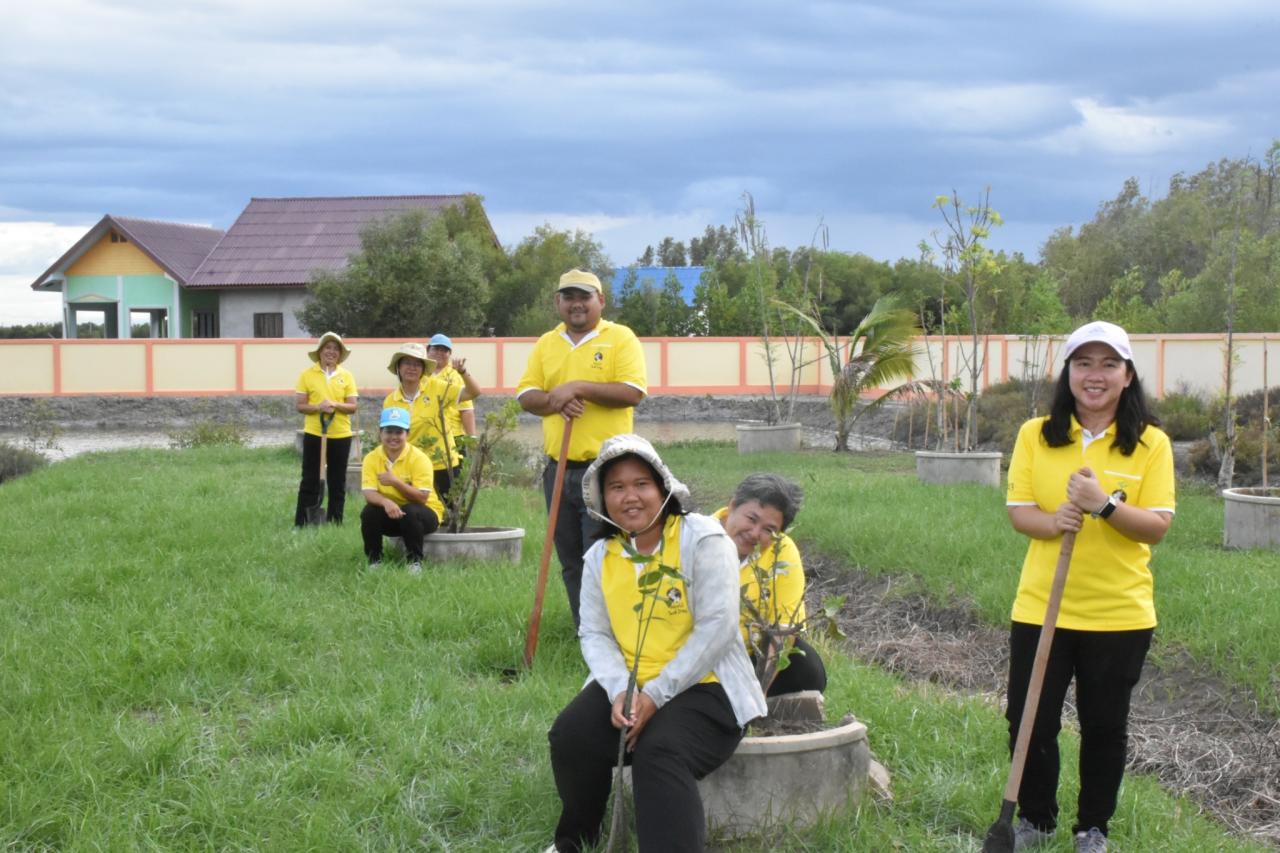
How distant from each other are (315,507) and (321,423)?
68cm

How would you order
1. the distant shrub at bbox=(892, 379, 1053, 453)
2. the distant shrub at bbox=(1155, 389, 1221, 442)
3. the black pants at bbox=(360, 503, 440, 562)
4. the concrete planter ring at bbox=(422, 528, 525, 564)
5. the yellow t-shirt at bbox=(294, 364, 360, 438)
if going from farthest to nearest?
the distant shrub at bbox=(892, 379, 1053, 453) < the distant shrub at bbox=(1155, 389, 1221, 442) < the yellow t-shirt at bbox=(294, 364, 360, 438) < the concrete planter ring at bbox=(422, 528, 525, 564) < the black pants at bbox=(360, 503, 440, 562)

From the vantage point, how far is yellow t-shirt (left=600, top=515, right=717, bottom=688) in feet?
14.0

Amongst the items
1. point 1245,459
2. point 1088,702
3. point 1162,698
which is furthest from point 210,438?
point 1088,702

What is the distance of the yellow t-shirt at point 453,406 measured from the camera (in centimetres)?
1043

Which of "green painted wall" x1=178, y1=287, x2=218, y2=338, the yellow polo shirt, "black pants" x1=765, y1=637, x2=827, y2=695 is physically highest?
"green painted wall" x1=178, y1=287, x2=218, y2=338

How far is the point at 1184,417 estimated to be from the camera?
72.9ft

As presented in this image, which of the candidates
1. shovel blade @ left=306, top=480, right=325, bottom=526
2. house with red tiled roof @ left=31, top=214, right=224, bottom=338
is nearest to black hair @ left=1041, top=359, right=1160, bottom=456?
shovel blade @ left=306, top=480, right=325, bottom=526

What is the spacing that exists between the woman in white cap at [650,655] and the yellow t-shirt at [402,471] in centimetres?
474

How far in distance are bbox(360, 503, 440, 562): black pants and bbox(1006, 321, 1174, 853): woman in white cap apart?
17.0 ft

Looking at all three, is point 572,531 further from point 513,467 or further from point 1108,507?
point 513,467

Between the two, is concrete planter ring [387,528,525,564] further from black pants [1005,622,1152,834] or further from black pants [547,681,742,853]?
black pants [1005,622,1152,834]

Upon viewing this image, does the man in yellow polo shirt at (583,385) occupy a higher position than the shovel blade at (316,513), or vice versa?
the man in yellow polo shirt at (583,385)

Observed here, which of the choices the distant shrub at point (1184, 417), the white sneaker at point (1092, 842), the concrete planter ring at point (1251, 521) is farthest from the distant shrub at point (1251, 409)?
the white sneaker at point (1092, 842)

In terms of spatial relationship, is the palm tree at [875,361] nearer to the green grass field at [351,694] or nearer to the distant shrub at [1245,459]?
the distant shrub at [1245,459]
